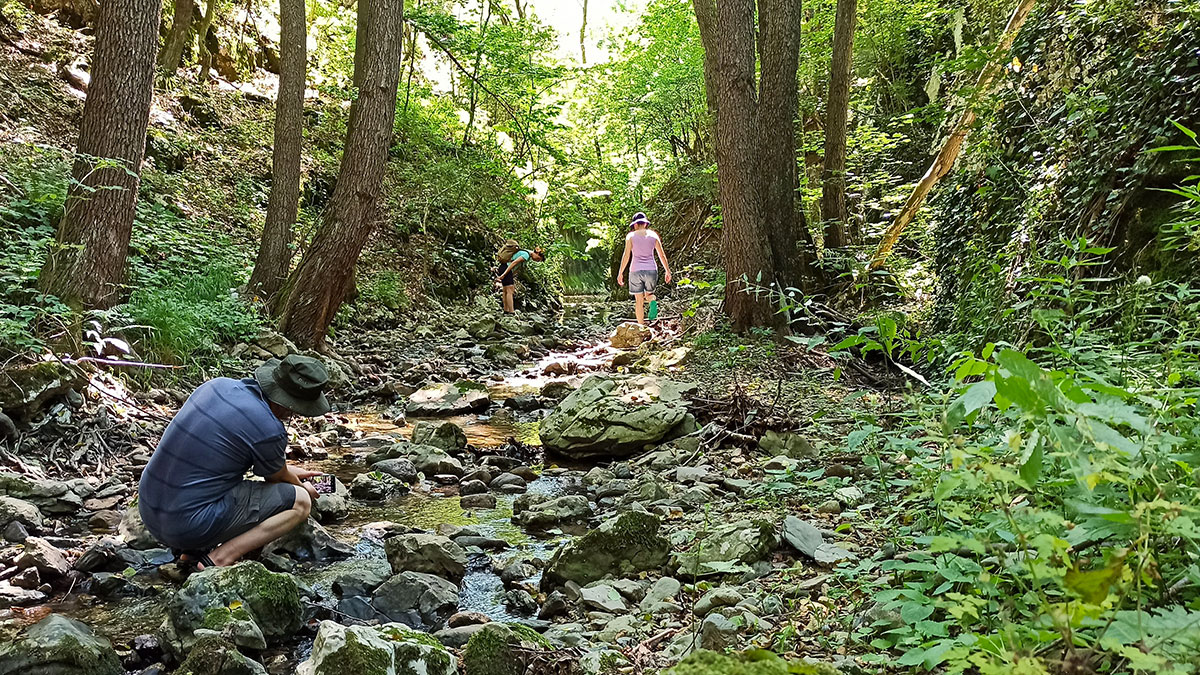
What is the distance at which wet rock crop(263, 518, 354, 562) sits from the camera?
4.20 m

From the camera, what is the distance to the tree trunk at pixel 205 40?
14672 mm

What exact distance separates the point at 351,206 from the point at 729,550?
6.88 metres

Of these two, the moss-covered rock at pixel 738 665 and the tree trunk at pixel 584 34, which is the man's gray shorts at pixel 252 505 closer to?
the moss-covered rock at pixel 738 665

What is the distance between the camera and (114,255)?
6441mm

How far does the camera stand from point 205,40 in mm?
15023

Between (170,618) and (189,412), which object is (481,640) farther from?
(189,412)

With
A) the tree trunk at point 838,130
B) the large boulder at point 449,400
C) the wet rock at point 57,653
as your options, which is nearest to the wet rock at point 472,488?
the large boulder at point 449,400

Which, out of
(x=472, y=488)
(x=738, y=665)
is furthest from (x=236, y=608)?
(x=472, y=488)

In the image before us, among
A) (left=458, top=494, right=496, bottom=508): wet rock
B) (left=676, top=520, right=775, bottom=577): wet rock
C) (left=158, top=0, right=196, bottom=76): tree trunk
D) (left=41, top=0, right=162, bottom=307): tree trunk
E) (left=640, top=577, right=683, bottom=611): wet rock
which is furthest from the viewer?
(left=158, top=0, right=196, bottom=76): tree trunk

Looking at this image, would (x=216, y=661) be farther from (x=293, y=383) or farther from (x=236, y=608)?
(x=293, y=383)

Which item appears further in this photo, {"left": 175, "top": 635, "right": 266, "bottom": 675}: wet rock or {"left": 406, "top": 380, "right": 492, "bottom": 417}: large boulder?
{"left": 406, "top": 380, "right": 492, "bottom": 417}: large boulder

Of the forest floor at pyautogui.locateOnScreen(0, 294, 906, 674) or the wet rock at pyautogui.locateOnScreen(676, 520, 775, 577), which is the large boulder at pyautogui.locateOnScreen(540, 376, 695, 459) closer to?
the forest floor at pyautogui.locateOnScreen(0, 294, 906, 674)

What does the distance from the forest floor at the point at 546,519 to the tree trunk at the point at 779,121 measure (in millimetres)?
1604

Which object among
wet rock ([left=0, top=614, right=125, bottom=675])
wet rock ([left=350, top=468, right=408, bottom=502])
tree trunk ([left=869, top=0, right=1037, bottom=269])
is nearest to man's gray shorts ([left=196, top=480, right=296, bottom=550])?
wet rock ([left=0, top=614, right=125, bottom=675])
